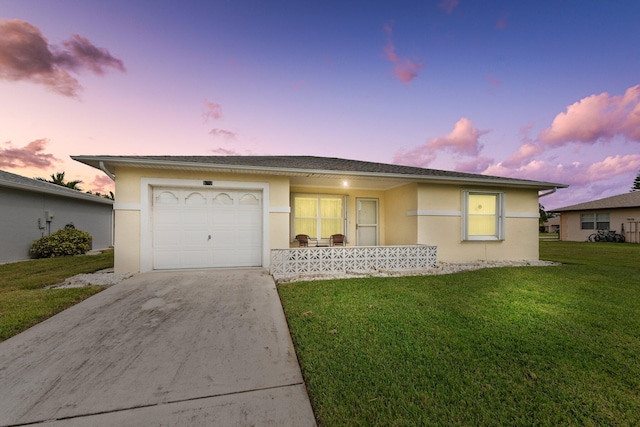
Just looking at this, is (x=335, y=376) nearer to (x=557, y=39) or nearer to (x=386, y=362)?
(x=386, y=362)

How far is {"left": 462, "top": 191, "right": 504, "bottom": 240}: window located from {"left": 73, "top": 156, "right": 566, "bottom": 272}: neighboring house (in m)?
0.03

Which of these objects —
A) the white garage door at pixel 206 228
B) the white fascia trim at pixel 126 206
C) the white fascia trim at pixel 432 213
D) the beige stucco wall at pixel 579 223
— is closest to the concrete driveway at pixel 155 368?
the white garage door at pixel 206 228

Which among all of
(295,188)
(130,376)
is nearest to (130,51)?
(295,188)

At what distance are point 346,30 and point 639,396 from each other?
1191 cm

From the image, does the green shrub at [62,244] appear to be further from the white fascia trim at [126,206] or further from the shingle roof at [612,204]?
the shingle roof at [612,204]

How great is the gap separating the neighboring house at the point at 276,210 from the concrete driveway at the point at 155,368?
2.77 m

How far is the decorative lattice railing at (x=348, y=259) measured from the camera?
6648 millimetres

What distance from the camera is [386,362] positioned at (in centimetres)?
246

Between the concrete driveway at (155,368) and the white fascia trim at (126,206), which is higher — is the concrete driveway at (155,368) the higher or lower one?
the lower one

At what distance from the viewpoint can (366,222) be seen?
403 inches

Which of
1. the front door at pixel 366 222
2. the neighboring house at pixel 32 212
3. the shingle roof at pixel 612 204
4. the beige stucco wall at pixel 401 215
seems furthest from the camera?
the shingle roof at pixel 612 204

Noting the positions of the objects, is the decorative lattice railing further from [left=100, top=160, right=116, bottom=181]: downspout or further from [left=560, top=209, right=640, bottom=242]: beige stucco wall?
[left=560, top=209, right=640, bottom=242]: beige stucco wall

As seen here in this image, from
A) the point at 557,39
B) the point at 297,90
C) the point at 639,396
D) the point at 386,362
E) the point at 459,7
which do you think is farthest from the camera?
the point at 297,90

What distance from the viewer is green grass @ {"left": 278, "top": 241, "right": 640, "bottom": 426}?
1.83 metres
